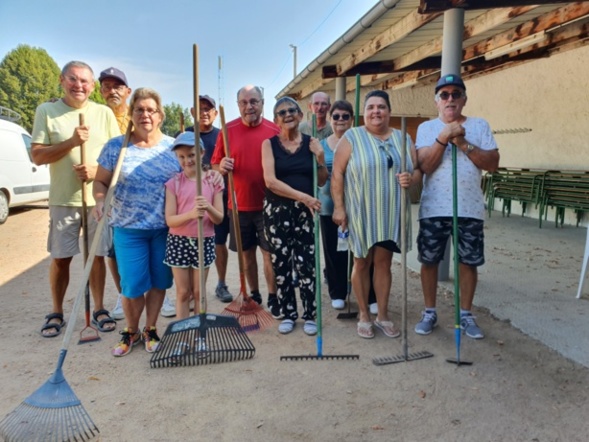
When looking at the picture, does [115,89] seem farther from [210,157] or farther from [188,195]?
[188,195]

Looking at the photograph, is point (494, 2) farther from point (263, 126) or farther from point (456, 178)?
point (263, 126)

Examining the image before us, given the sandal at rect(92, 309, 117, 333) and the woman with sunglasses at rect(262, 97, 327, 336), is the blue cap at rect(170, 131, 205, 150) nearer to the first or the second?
the woman with sunglasses at rect(262, 97, 327, 336)

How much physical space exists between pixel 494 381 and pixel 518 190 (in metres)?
6.51

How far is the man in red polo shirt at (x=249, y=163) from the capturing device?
3.38 metres

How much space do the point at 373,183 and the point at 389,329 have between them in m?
1.08

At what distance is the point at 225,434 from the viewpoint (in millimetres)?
2119

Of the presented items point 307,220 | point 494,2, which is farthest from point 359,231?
point 494,2

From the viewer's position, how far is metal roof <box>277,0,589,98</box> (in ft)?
15.7

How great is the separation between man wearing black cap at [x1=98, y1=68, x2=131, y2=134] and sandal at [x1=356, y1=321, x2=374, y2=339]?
91.5 inches

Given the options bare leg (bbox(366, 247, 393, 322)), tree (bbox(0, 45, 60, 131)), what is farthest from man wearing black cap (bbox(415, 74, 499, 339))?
tree (bbox(0, 45, 60, 131))

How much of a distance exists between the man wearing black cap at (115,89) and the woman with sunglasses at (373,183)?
171cm

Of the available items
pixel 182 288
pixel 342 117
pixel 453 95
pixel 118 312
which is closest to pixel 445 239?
pixel 453 95

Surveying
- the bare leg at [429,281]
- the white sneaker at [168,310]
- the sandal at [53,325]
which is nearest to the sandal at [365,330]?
the bare leg at [429,281]

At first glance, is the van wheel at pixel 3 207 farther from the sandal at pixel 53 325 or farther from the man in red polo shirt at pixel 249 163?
the man in red polo shirt at pixel 249 163
